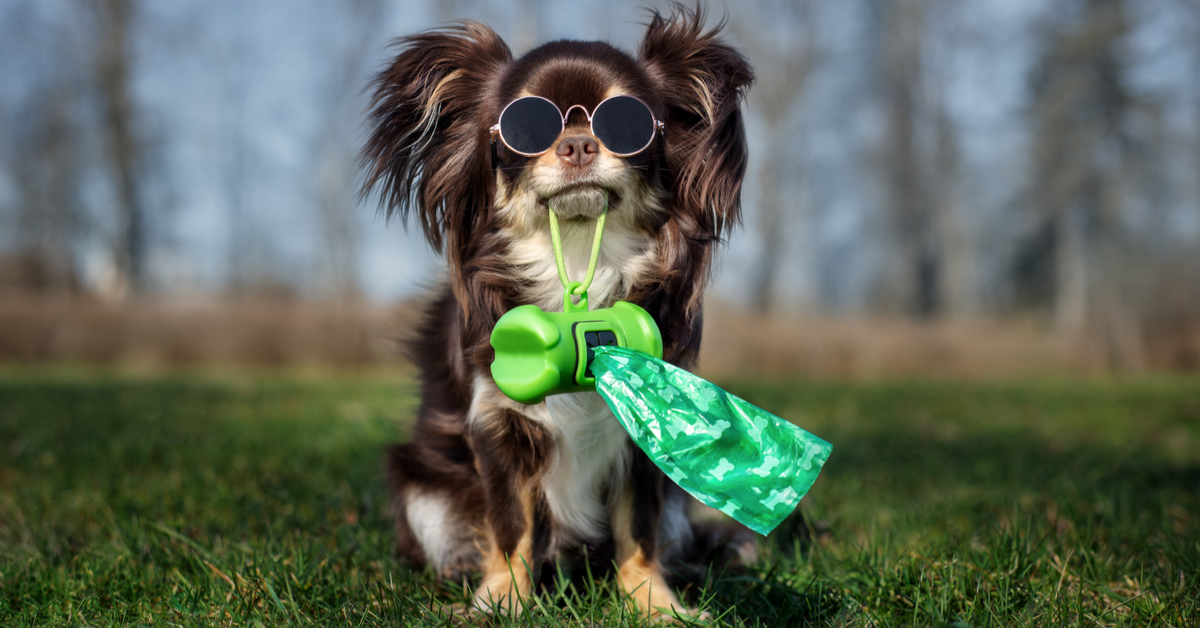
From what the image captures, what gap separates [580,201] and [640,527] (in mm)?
977

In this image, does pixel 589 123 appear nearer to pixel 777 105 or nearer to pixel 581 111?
pixel 581 111

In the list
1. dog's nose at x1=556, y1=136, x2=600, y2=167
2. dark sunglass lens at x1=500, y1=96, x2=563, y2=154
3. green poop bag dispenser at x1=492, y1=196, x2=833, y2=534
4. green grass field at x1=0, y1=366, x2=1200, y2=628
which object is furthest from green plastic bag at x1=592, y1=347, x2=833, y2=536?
dark sunglass lens at x1=500, y1=96, x2=563, y2=154

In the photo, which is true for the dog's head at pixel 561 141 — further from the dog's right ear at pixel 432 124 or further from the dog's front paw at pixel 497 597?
the dog's front paw at pixel 497 597

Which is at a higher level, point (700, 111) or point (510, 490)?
point (700, 111)

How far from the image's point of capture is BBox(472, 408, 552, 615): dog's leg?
6.99ft

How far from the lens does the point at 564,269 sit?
196cm

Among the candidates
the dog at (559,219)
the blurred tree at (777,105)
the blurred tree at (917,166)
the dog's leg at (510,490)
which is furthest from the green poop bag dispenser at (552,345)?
the blurred tree at (917,166)

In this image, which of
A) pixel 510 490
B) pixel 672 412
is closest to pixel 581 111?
pixel 672 412

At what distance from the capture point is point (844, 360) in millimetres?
12703

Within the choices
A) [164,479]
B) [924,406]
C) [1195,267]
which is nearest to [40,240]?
[164,479]

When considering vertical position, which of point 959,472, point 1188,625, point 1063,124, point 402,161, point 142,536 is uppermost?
point 1063,124

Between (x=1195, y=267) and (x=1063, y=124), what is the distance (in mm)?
5753

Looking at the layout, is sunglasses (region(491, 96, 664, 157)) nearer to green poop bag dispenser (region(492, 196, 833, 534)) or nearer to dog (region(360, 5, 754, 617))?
dog (region(360, 5, 754, 617))

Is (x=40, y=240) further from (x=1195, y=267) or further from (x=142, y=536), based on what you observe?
(x=1195, y=267)
